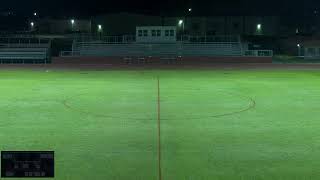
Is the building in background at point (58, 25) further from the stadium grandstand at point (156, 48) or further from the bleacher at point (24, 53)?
the bleacher at point (24, 53)

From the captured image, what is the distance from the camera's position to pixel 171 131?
1164 centimetres

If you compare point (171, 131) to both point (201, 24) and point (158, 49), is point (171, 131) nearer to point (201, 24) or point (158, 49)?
point (158, 49)

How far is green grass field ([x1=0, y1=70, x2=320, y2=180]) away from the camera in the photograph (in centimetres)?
833

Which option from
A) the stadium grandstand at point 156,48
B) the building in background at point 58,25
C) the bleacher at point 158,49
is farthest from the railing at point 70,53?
the building in background at point 58,25

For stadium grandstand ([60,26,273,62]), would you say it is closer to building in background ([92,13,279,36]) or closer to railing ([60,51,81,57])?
railing ([60,51,81,57])

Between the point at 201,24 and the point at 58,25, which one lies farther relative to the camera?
the point at 58,25

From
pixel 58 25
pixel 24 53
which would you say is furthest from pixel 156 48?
pixel 58 25

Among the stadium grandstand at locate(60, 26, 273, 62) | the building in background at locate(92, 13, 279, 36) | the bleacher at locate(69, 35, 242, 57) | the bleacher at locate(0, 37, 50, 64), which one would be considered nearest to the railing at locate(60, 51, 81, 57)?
the stadium grandstand at locate(60, 26, 273, 62)

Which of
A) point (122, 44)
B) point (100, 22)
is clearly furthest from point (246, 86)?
point (100, 22)

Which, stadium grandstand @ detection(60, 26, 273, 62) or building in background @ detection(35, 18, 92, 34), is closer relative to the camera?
stadium grandstand @ detection(60, 26, 273, 62)

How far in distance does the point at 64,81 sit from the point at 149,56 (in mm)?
16948

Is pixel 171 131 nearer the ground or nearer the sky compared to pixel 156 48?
nearer the ground

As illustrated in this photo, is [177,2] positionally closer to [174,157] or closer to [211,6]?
[211,6]

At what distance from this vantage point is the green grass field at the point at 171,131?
27.3ft
